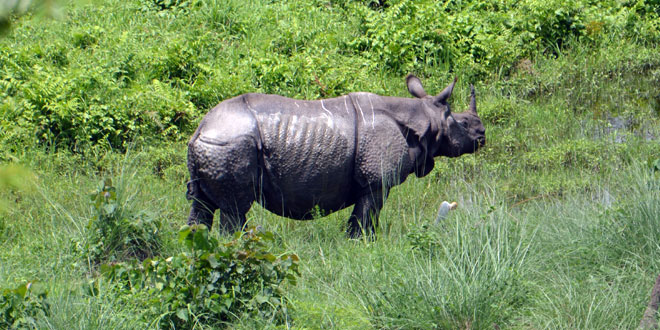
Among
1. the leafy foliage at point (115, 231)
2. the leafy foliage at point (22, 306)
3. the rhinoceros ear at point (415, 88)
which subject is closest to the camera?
the leafy foliage at point (22, 306)

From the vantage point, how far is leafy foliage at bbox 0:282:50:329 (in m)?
4.59

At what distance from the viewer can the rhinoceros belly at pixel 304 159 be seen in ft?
21.4

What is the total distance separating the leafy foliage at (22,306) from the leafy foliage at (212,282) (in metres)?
0.60

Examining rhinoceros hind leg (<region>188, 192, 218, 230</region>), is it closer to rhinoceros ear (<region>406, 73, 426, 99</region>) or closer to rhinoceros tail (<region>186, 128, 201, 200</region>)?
rhinoceros tail (<region>186, 128, 201, 200</region>)

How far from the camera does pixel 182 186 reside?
28.3 ft

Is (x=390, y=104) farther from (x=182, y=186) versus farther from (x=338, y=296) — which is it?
(x=182, y=186)

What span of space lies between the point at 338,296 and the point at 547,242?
174cm

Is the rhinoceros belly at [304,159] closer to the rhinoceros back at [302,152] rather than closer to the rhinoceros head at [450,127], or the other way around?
the rhinoceros back at [302,152]

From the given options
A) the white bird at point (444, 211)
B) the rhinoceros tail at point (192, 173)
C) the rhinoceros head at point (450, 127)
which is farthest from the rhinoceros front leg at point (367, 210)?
the rhinoceros tail at point (192, 173)

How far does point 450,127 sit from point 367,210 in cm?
117

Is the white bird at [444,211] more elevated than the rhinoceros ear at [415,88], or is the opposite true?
the rhinoceros ear at [415,88]

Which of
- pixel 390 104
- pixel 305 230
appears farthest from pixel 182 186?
pixel 390 104

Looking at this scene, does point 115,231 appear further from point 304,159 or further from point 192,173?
point 304,159

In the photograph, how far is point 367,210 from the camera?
6.78 meters
